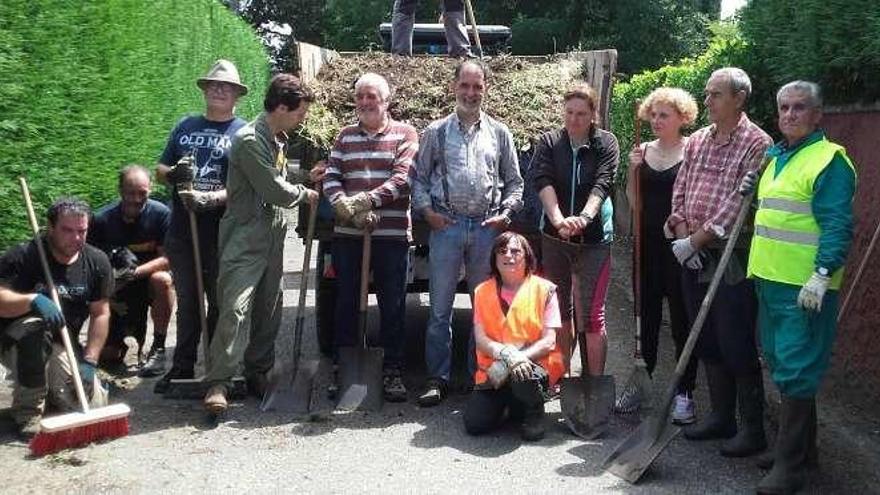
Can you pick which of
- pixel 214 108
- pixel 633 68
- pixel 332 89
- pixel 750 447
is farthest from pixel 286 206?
pixel 633 68

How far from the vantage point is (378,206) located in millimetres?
5188

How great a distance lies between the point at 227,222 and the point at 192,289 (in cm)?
56

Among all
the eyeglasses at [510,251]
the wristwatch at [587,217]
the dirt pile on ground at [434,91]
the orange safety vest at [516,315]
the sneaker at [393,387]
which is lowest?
the sneaker at [393,387]

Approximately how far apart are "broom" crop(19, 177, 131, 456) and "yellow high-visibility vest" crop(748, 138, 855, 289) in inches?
125

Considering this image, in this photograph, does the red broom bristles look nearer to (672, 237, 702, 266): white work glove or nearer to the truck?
the truck

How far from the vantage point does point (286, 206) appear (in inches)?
199

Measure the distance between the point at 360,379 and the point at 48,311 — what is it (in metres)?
1.72

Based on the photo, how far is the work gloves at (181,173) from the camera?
16.6 feet

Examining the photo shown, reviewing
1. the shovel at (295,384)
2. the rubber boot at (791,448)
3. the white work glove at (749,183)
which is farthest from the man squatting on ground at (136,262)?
the rubber boot at (791,448)

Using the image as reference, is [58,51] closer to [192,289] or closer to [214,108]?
[214,108]

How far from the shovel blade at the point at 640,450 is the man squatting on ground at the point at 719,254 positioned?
40cm

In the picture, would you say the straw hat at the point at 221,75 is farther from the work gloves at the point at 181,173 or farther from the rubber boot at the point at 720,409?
the rubber boot at the point at 720,409

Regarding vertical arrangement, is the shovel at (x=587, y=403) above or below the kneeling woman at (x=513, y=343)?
below

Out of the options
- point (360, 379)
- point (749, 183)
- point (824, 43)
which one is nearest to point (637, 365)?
point (749, 183)
